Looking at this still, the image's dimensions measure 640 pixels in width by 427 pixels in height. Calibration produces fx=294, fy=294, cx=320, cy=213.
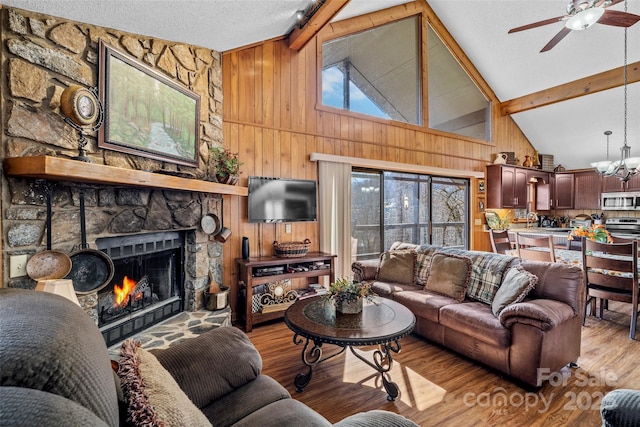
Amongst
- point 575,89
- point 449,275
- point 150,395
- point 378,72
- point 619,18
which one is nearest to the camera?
point 150,395

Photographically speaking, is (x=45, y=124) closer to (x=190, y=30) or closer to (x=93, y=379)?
(x=190, y=30)

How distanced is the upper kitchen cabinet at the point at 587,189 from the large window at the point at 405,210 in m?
3.03

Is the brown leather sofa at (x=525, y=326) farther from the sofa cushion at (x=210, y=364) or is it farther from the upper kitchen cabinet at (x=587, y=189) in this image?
the upper kitchen cabinet at (x=587, y=189)

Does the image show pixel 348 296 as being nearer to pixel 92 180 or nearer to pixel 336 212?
pixel 92 180

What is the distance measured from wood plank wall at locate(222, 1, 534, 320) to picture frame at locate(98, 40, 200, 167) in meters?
0.72

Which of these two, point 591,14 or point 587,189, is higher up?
point 591,14

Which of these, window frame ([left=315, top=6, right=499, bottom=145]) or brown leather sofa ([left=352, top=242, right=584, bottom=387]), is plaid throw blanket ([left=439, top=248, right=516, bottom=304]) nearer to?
brown leather sofa ([left=352, top=242, right=584, bottom=387])

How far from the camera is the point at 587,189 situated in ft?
21.6

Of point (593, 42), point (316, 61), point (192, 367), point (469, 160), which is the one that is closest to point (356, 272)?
point (192, 367)

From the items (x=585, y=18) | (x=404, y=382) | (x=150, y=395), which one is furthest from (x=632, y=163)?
(x=150, y=395)

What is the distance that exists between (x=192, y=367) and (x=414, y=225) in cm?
444

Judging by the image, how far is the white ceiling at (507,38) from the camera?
2.13 metres

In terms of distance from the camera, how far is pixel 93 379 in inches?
22.3

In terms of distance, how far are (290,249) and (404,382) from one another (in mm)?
1844
